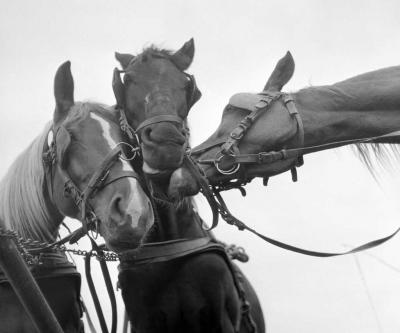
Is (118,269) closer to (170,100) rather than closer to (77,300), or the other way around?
(77,300)

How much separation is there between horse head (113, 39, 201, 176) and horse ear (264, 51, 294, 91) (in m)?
1.20

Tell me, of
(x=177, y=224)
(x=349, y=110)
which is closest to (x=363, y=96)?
(x=349, y=110)

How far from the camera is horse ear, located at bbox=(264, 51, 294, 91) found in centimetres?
650

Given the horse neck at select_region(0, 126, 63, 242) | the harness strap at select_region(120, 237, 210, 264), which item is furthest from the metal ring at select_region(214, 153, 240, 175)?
the horse neck at select_region(0, 126, 63, 242)

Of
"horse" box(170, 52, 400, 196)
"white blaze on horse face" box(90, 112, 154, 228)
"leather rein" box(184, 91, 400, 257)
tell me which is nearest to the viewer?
"white blaze on horse face" box(90, 112, 154, 228)

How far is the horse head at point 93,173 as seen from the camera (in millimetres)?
4110

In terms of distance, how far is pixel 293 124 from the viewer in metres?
6.12

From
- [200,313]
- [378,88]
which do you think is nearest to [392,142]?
[378,88]

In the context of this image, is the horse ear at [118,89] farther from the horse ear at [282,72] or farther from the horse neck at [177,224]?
the horse ear at [282,72]

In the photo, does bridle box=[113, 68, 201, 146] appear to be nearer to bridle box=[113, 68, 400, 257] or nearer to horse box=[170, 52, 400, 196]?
bridle box=[113, 68, 400, 257]

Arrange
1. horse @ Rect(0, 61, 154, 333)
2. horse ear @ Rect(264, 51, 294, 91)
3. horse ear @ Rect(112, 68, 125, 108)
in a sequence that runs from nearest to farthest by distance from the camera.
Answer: horse @ Rect(0, 61, 154, 333) < horse ear @ Rect(112, 68, 125, 108) < horse ear @ Rect(264, 51, 294, 91)

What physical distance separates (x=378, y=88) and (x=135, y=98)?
→ 2.41 metres

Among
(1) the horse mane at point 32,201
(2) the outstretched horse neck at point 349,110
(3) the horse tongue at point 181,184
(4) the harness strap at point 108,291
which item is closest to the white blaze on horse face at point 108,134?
(1) the horse mane at point 32,201

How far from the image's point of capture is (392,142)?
253 inches
